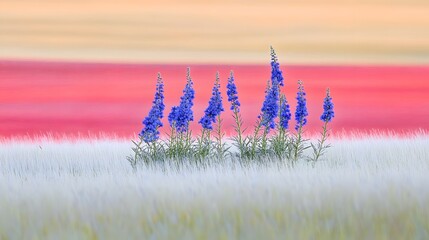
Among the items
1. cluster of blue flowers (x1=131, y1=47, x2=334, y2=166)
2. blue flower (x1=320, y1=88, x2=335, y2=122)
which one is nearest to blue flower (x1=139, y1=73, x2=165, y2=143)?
cluster of blue flowers (x1=131, y1=47, x2=334, y2=166)

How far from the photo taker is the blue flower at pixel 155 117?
13250 mm

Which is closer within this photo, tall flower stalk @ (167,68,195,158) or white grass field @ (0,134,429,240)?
white grass field @ (0,134,429,240)

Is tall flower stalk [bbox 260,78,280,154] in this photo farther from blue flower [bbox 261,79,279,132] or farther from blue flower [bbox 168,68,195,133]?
blue flower [bbox 168,68,195,133]

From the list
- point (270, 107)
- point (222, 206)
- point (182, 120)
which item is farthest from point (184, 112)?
point (222, 206)

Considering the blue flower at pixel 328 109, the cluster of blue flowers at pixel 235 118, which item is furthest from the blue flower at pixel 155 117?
the blue flower at pixel 328 109

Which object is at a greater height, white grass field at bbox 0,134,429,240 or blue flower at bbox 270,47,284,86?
blue flower at bbox 270,47,284,86

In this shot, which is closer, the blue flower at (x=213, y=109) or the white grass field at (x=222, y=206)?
the white grass field at (x=222, y=206)

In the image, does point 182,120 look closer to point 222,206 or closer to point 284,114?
point 284,114

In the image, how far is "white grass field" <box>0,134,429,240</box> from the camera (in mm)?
7117

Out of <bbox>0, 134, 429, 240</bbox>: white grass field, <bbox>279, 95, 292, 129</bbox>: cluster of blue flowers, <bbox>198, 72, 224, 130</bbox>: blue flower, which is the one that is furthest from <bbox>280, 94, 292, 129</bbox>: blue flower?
<bbox>0, 134, 429, 240</bbox>: white grass field

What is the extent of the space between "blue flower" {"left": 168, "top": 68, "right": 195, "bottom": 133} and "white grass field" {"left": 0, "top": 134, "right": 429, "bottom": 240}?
6.75 ft

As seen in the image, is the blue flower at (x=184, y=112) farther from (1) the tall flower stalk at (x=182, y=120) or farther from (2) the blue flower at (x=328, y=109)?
(2) the blue flower at (x=328, y=109)

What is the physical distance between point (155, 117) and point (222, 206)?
5.36 meters

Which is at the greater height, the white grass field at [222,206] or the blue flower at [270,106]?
the blue flower at [270,106]
